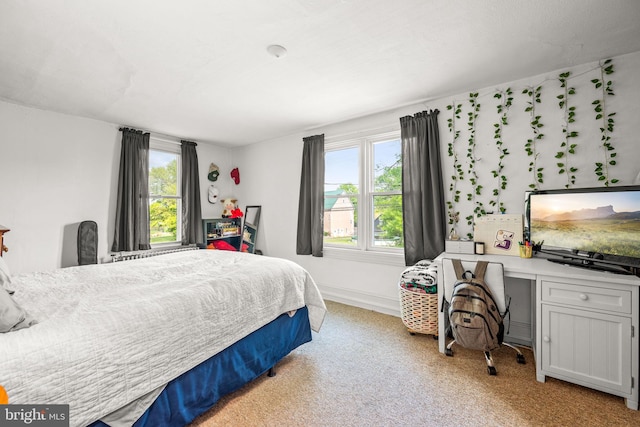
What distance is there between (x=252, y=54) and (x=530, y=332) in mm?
3343

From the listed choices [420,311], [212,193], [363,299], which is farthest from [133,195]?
[420,311]

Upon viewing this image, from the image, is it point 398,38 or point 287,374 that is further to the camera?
point 287,374

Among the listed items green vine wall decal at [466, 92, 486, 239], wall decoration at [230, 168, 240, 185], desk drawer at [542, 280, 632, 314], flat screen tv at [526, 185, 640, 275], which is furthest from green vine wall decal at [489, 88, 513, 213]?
wall decoration at [230, 168, 240, 185]

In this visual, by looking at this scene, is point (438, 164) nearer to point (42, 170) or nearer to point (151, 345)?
point (151, 345)

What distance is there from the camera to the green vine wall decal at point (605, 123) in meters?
2.19

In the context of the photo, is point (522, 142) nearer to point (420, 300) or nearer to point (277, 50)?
point (420, 300)

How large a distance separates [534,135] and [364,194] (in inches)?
71.5

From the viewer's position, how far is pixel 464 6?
1607 mm

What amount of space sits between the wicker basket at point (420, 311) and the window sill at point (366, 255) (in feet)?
2.01

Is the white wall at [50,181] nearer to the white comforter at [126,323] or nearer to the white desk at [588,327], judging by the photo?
the white comforter at [126,323]

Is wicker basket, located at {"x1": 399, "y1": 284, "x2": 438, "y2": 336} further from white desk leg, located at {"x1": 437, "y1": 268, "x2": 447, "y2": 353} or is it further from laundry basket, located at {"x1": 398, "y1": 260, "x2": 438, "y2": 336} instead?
white desk leg, located at {"x1": 437, "y1": 268, "x2": 447, "y2": 353}

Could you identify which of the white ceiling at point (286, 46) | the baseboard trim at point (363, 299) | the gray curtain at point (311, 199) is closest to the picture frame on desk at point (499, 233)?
the baseboard trim at point (363, 299)

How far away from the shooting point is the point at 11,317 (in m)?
1.07

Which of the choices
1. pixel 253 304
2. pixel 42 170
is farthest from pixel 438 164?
pixel 42 170
